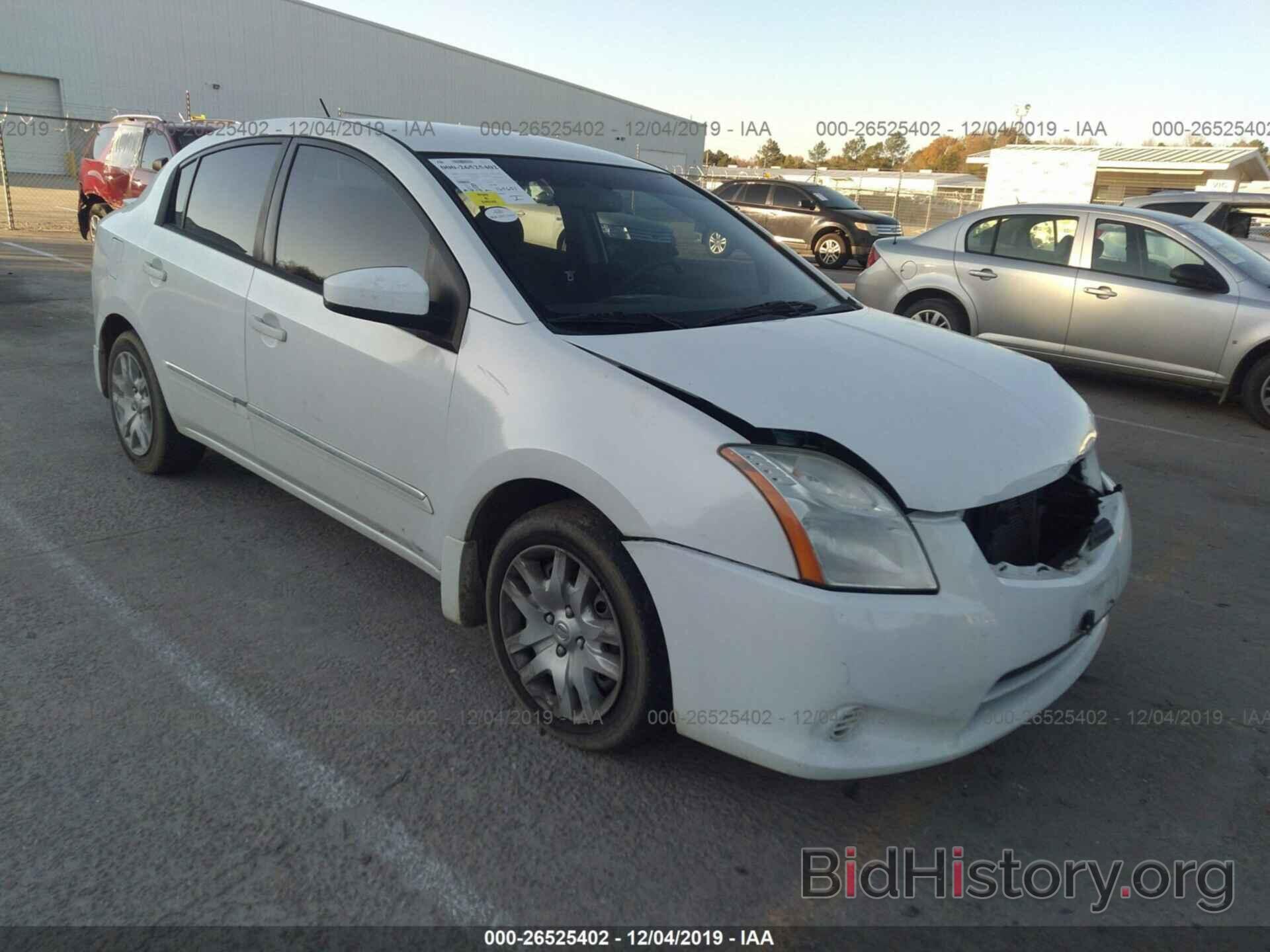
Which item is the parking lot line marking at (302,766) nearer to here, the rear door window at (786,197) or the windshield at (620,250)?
the windshield at (620,250)

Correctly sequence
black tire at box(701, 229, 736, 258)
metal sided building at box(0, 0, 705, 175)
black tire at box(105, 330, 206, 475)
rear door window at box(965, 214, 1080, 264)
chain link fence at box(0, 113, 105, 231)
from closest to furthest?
black tire at box(701, 229, 736, 258)
black tire at box(105, 330, 206, 475)
rear door window at box(965, 214, 1080, 264)
chain link fence at box(0, 113, 105, 231)
metal sided building at box(0, 0, 705, 175)

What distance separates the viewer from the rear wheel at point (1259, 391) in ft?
23.0

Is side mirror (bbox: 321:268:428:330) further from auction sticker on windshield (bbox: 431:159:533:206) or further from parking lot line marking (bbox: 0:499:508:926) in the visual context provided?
parking lot line marking (bbox: 0:499:508:926)

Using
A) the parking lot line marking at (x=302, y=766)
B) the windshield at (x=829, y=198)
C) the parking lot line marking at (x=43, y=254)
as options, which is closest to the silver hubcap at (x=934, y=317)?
the parking lot line marking at (x=302, y=766)

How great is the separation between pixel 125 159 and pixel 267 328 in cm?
1221

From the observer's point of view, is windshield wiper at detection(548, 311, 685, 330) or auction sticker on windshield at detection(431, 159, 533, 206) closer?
windshield wiper at detection(548, 311, 685, 330)

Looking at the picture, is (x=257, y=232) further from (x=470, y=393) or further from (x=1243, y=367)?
(x=1243, y=367)

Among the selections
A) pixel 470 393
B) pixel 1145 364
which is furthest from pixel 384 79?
pixel 470 393

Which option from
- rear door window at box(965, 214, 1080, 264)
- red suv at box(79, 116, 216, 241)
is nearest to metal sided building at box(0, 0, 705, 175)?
red suv at box(79, 116, 216, 241)

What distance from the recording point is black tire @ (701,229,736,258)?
11.8ft

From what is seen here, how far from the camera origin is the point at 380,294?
109 inches

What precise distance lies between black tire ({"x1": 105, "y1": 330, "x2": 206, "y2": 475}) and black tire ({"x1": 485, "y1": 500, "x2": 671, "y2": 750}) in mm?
2454

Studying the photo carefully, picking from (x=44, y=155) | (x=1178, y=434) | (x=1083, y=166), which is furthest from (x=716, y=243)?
(x=44, y=155)

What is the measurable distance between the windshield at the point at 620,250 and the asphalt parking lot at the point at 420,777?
4.23 feet
